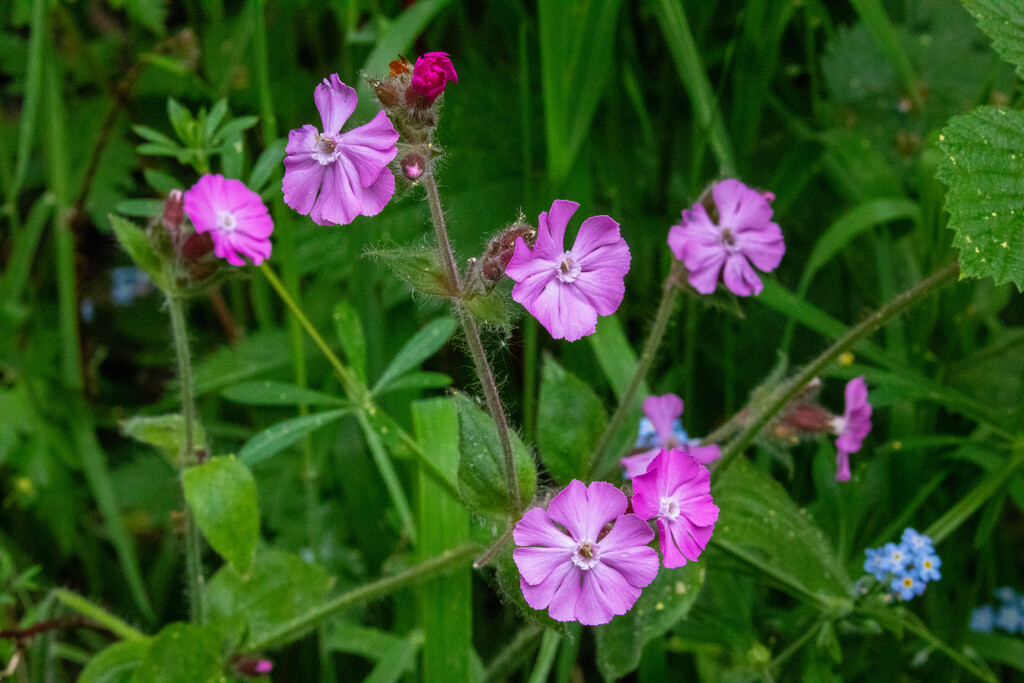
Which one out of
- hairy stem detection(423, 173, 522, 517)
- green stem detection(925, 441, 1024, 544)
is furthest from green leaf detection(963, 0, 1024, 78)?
hairy stem detection(423, 173, 522, 517)

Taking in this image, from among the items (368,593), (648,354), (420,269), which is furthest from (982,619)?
(420,269)

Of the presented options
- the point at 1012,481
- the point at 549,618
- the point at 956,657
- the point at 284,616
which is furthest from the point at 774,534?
the point at 284,616

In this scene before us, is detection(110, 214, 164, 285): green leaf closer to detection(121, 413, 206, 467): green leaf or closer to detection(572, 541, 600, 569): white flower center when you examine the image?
detection(121, 413, 206, 467): green leaf

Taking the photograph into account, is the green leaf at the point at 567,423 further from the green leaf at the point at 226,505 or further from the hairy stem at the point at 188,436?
the hairy stem at the point at 188,436

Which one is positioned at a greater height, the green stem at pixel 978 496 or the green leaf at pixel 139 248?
the green leaf at pixel 139 248

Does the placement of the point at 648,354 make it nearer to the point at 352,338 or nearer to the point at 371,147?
the point at 352,338

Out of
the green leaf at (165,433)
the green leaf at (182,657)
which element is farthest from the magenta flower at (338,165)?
the green leaf at (182,657)
